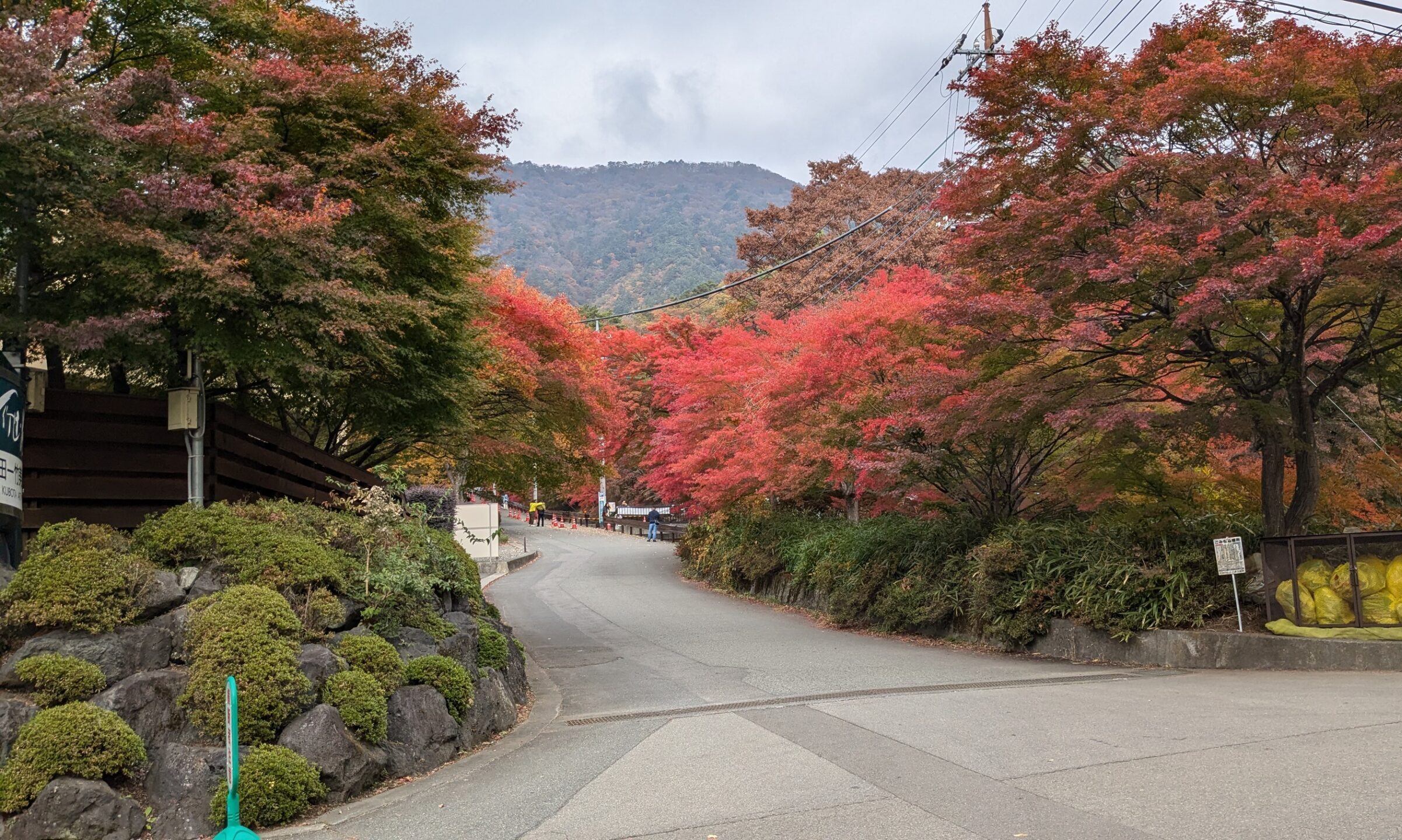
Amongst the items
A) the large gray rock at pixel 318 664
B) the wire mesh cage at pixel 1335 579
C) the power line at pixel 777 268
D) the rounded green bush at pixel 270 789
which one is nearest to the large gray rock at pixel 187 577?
the large gray rock at pixel 318 664

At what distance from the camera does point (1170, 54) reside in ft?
36.0

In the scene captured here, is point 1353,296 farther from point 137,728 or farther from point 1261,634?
point 137,728

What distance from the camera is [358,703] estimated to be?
677 centimetres

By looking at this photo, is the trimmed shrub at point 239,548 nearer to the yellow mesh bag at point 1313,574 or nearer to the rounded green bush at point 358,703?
the rounded green bush at point 358,703

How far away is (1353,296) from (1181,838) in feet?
26.0

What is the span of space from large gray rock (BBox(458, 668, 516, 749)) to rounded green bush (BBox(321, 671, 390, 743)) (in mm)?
1046

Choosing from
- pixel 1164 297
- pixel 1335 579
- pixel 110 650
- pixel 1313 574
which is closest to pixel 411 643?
pixel 110 650

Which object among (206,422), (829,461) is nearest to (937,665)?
(829,461)

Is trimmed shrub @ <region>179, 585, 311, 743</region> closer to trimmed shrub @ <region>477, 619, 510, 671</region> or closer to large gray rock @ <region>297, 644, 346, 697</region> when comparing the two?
large gray rock @ <region>297, 644, 346, 697</region>

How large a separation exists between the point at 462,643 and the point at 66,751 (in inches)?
136

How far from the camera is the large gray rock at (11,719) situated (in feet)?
18.4

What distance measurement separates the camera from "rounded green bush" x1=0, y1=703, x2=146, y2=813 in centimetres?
542

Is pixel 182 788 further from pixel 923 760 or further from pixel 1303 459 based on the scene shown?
pixel 1303 459

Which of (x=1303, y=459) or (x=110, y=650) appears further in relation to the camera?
→ (x=1303, y=459)
